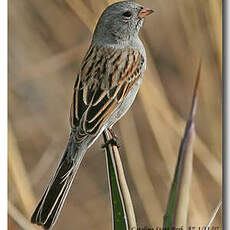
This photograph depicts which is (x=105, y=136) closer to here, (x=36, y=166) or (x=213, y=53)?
(x=36, y=166)

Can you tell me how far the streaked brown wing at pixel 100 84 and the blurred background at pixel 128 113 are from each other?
0.03 m

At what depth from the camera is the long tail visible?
4.52 ft

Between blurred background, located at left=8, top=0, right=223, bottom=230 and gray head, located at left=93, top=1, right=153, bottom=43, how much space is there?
26 mm

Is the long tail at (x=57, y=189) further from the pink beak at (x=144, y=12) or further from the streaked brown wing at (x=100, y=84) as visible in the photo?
the pink beak at (x=144, y=12)

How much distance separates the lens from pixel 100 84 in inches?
57.5

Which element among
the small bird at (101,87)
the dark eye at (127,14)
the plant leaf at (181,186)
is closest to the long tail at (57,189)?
the small bird at (101,87)

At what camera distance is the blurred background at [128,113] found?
1.38 m

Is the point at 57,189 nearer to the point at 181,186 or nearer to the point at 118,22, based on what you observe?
the point at 181,186

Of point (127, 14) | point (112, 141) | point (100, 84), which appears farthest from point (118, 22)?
point (112, 141)

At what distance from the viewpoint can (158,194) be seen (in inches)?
63.9

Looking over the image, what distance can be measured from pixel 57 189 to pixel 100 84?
0.94 feet

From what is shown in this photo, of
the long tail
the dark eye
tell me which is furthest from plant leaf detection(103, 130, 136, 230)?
the dark eye
